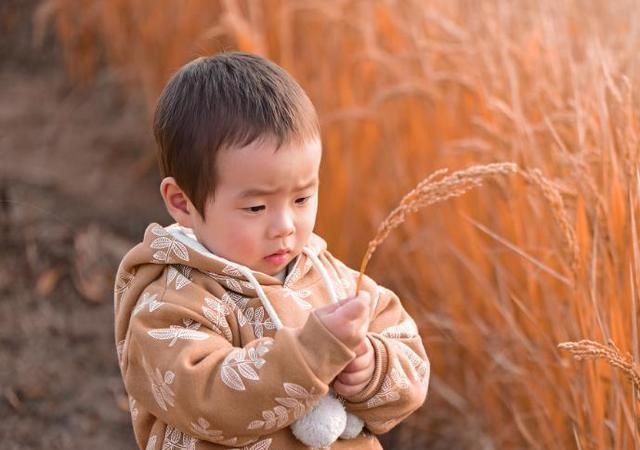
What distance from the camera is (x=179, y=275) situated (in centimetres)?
193

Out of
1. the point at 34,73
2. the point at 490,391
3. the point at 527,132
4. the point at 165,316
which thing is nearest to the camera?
the point at 165,316

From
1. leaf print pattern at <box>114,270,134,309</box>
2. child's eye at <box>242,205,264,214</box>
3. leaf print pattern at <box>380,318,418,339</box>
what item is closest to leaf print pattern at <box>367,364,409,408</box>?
leaf print pattern at <box>380,318,418,339</box>

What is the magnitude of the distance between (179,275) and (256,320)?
15cm

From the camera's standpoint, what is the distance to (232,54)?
1.98 metres

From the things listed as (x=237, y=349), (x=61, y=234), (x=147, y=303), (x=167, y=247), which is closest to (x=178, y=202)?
(x=167, y=247)

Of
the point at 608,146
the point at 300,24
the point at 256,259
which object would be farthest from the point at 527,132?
the point at 300,24

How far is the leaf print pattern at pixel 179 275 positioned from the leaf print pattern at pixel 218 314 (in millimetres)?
54

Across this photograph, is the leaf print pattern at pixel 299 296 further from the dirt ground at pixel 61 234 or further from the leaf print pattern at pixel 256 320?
Result: the dirt ground at pixel 61 234

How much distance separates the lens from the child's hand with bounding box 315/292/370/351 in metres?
1.73

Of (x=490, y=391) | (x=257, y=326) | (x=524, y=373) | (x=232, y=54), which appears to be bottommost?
(x=490, y=391)

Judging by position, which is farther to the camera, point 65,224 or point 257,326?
point 65,224

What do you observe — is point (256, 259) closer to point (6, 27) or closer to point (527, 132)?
point (527, 132)

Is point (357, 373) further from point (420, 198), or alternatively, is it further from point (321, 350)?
point (420, 198)

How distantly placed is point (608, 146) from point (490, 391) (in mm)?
1035
